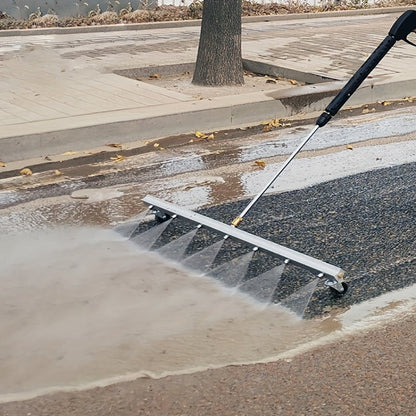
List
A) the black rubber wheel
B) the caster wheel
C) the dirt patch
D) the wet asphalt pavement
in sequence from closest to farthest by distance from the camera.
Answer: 1. the black rubber wheel
2. the wet asphalt pavement
3. the caster wheel
4. the dirt patch

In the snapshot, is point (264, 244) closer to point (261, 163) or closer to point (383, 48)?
point (383, 48)

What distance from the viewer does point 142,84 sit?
30.5 feet

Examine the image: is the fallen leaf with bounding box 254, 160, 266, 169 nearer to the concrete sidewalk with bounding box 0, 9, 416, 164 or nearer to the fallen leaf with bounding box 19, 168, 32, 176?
the concrete sidewalk with bounding box 0, 9, 416, 164

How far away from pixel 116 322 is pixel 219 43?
19.3 ft

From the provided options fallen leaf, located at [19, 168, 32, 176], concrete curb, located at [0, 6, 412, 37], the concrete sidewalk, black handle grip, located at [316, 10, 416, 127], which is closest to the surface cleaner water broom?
black handle grip, located at [316, 10, 416, 127]

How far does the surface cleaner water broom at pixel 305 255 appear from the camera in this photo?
427cm

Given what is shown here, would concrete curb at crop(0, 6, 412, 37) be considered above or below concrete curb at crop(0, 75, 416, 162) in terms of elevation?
above

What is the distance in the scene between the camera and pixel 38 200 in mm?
6059

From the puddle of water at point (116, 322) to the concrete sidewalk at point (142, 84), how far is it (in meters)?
2.60

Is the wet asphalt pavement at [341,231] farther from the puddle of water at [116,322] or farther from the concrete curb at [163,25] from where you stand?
the concrete curb at [163,25]

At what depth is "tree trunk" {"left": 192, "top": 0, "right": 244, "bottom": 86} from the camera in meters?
9.48

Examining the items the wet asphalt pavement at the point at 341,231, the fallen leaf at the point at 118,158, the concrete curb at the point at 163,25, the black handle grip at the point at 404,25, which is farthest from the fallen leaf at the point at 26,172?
the concrete curb at the point at 163,25

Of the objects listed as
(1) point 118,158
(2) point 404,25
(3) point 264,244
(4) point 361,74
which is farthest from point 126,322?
(1) point 118,158

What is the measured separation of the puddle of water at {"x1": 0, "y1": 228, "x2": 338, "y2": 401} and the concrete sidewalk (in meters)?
2.60
